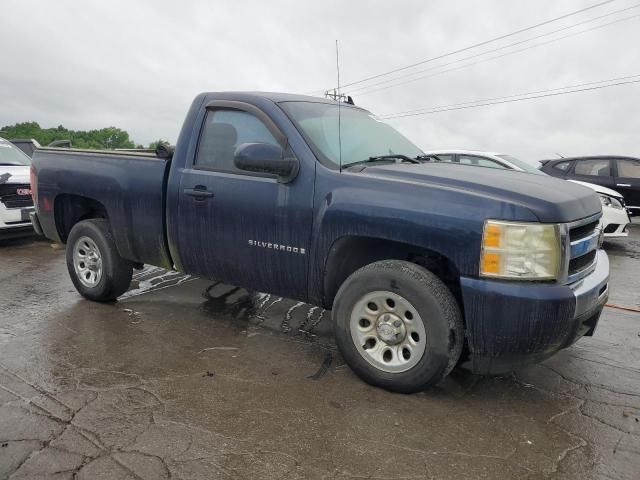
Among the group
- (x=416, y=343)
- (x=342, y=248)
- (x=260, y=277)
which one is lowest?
(x=416, y=343)

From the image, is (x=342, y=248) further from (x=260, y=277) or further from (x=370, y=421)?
(x=370, y=421)

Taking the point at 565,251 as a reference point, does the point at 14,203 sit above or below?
above

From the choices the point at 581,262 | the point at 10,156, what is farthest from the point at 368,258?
the point at 10,156

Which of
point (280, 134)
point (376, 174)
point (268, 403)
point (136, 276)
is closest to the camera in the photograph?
point (268, 403)

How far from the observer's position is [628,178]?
37.3 ft

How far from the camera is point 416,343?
10.1 feet

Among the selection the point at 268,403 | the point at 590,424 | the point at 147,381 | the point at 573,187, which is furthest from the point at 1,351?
the point at 573,187

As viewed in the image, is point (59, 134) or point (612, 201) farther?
point (59, 134)

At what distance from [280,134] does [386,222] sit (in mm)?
1076

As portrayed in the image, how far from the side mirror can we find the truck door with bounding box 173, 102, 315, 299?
12 cm

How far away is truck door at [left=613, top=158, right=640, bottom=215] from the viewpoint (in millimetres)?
11344

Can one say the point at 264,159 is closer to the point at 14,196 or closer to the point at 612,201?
the point at 14,196


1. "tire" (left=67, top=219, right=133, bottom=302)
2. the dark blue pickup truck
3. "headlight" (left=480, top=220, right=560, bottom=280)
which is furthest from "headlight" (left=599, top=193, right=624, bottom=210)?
"tire" (left=67, top=219, right=133, bottom=302)

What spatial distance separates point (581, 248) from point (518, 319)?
0.70 meters
